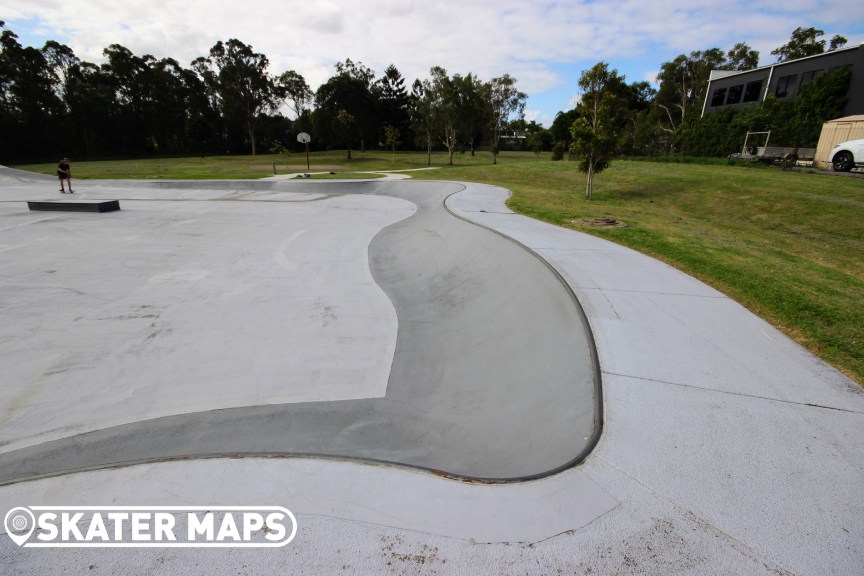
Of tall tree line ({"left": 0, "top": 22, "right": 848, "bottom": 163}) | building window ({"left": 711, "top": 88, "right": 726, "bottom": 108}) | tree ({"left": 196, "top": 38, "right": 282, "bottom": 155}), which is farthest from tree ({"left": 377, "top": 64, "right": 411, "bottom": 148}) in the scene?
building window ({"left": 711, "top": 88, "right": 726, "bottom": 108})

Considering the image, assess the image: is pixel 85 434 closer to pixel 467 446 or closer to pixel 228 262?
pixel 467 446

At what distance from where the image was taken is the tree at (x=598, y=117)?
15.4m

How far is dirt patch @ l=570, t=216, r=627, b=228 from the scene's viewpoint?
1132 centimetres

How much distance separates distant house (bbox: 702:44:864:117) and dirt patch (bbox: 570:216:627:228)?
2947cm

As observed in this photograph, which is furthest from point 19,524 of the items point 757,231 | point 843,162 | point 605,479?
point 843,162

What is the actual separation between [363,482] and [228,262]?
923 centimetres

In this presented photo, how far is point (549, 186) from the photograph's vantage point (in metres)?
23.1

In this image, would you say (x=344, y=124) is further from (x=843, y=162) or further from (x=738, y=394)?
(x=738, y=394)

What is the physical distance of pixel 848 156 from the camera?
19.4 m

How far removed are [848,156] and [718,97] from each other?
26967 millimetres

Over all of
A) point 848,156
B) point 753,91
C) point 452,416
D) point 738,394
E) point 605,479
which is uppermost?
point 753,91

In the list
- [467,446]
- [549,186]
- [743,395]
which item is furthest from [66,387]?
[549,186]

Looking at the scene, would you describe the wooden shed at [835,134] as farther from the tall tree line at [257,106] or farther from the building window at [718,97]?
the building window at [718,97]

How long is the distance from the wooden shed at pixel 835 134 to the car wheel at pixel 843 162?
2.10 m
